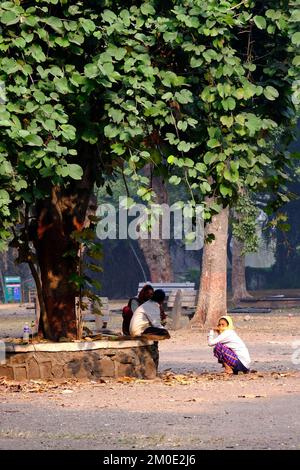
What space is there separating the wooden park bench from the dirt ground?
9802mm

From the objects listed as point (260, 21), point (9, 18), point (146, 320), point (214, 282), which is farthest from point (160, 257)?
point (9, 18)

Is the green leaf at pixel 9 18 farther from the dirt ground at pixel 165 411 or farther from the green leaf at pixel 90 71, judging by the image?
the dirt ground at pixel 165 411

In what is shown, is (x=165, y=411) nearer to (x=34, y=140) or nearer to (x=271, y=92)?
(x=34, y=140)

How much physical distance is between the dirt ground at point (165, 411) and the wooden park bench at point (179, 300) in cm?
980

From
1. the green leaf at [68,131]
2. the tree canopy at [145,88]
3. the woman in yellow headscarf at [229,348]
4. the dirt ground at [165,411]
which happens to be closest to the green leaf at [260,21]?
the tree canopy at [145,88]

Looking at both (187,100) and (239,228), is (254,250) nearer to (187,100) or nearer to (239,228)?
(239,228)

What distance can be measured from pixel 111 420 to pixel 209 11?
4.78 metres

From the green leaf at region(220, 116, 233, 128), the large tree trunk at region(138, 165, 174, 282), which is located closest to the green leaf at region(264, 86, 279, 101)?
the green leaf at region(220, 116, 233, 128)

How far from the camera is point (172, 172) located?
16.4 m

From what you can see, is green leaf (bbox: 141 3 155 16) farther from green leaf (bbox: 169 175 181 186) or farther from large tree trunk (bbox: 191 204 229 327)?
large tree trunk (bbox: 191 204 229 327)

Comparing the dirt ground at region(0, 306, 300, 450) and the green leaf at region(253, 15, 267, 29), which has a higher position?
the green leaf at region(253, 15, 267, 29)

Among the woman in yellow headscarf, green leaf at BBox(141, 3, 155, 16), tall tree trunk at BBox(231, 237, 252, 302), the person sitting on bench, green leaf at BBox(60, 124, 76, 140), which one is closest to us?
green leaf at BBox(60, 124, 76, 140)

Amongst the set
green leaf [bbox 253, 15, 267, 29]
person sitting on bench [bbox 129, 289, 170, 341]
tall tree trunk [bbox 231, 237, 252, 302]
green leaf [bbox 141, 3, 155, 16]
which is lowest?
person sitting on bench [bbox 129, 289, 170, 341]

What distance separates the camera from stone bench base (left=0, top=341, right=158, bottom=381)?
661 inches
